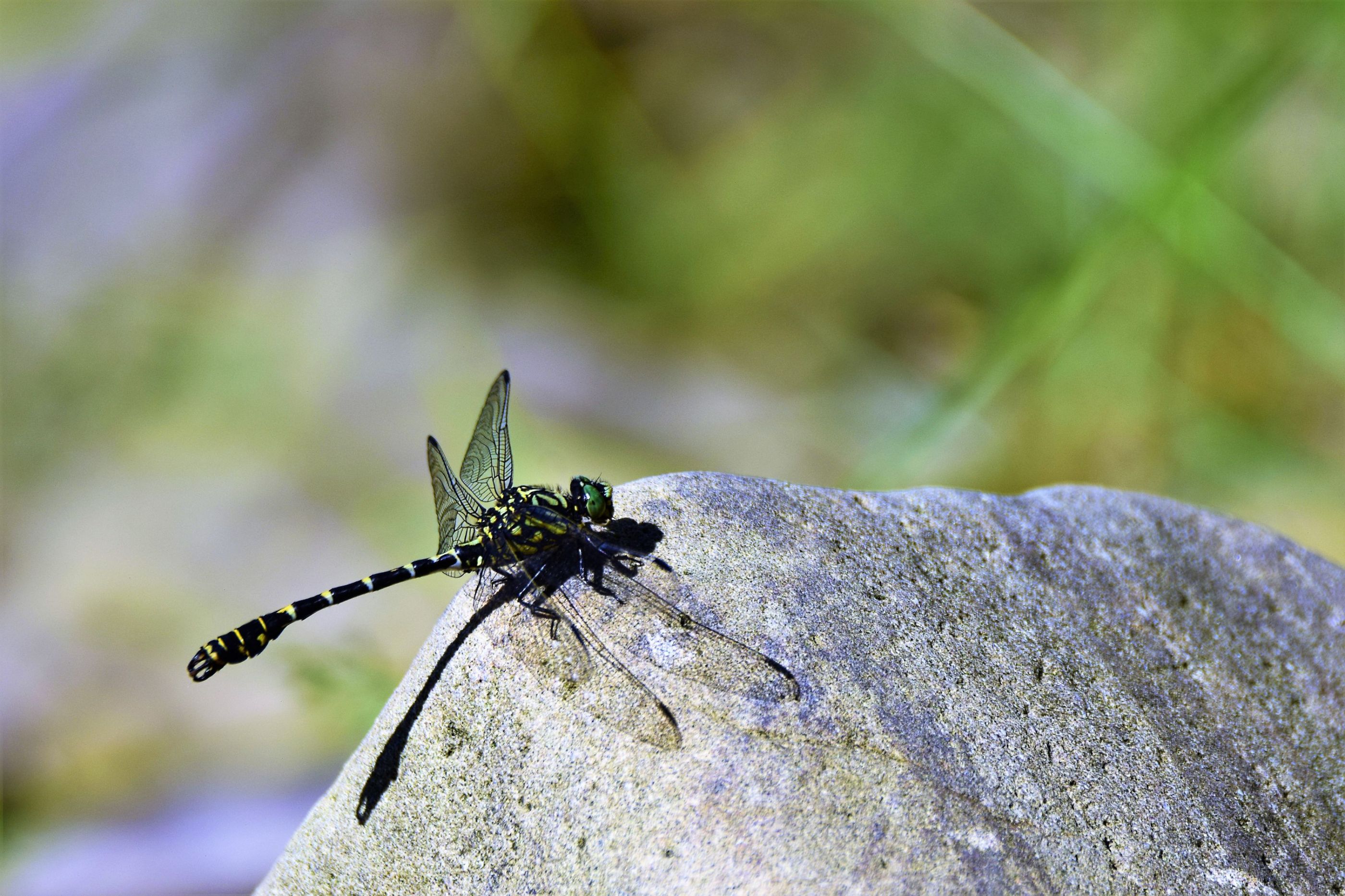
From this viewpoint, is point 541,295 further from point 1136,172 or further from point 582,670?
point 582,670

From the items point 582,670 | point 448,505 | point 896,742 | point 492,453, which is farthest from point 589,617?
point 492,453

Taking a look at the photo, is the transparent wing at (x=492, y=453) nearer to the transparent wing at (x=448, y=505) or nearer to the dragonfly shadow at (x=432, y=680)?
the transparent wing at (x=448, y=505)

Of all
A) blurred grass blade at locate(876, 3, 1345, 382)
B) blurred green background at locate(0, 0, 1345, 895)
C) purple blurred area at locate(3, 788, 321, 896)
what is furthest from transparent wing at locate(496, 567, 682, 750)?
blurred grass blade at locate(876, 3, 1345, 382)

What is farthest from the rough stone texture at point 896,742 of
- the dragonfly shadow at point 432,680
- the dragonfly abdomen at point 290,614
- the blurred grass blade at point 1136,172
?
the blurred grass blade at point 1136,172

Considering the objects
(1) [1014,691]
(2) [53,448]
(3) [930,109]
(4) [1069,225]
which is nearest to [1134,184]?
(4) [1069,225]

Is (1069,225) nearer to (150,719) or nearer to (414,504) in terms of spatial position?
(414,504)

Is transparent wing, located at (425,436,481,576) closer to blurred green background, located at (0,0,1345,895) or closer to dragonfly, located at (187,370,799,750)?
dragonfly, located at (187,370,799,750)
